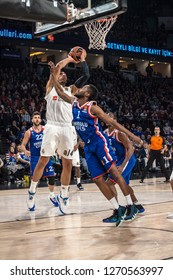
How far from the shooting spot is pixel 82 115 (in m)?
5.52

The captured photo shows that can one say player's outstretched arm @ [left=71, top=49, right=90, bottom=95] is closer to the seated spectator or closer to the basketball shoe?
the basketball shoe

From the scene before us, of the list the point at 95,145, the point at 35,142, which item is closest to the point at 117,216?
the point at 95,145

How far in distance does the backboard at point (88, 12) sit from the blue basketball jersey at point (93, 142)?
2538mm

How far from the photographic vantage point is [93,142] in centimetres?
556

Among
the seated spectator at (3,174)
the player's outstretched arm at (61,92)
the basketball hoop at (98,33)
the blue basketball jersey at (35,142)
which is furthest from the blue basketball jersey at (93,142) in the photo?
the seated spectator at (3,174)

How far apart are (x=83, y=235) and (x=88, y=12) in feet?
15.1

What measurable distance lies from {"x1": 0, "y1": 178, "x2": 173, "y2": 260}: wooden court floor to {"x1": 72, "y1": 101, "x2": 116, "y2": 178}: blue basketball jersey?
Result: 717 millimetres

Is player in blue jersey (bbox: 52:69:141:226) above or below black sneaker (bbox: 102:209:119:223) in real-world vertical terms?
above

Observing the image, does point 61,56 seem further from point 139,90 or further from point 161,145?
point 161,145

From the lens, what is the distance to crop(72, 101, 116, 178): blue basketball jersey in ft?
18.0

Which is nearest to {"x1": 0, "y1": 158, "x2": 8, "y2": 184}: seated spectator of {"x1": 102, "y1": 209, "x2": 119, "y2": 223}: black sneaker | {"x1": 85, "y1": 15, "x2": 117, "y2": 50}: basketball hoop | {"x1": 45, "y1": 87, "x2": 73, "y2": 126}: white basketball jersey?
{"x1": 85, "y1": 15, "x2": 117, "y2": 50}: basketball hoop

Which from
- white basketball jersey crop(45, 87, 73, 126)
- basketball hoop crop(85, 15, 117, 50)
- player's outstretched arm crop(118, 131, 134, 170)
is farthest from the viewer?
basketball hoop crop(85, 15, 117, 50)

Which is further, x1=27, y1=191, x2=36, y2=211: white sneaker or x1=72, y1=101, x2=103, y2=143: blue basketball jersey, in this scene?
x1=27, y1=191, x2=36, y2=211: white sneaker
